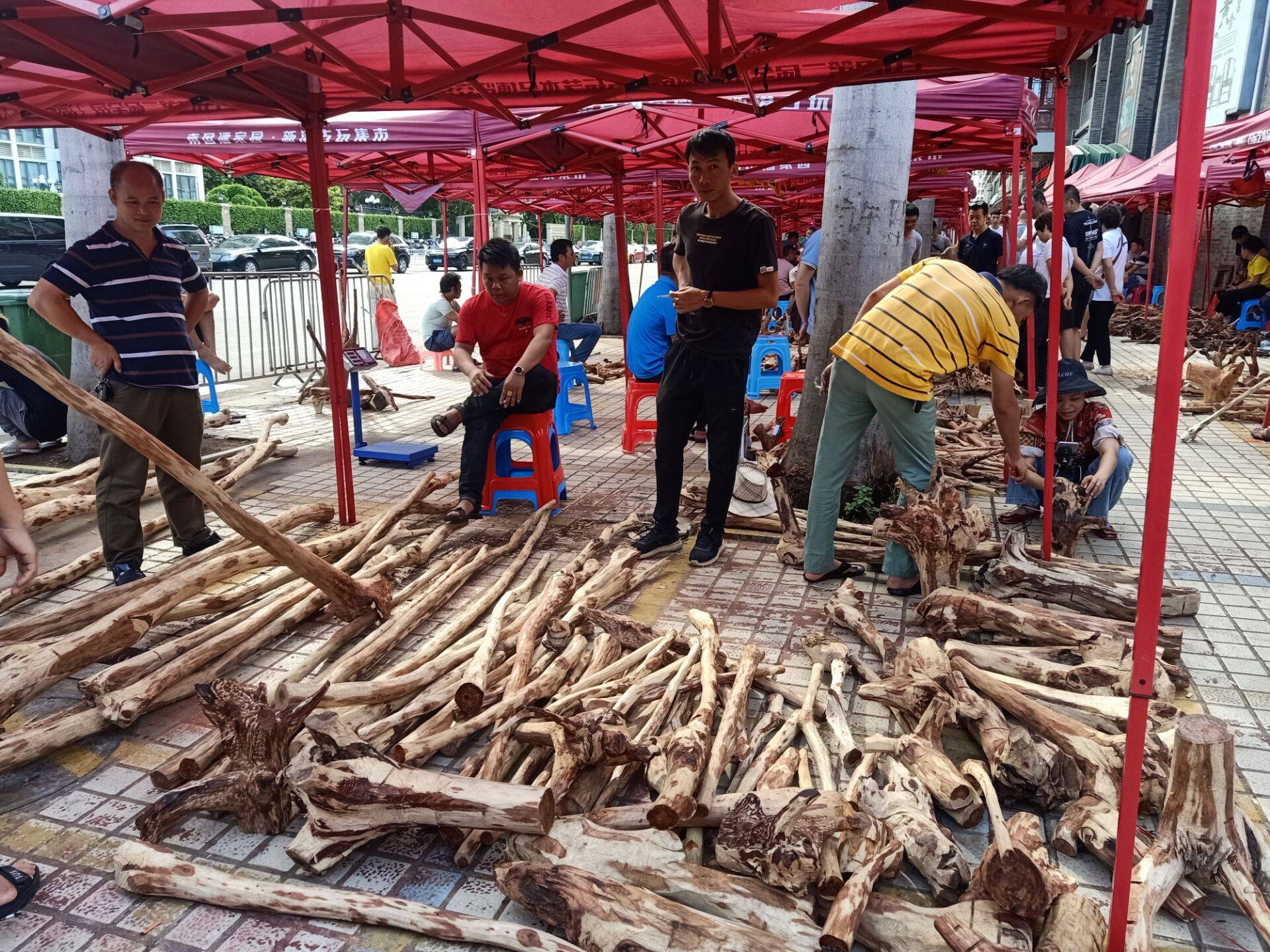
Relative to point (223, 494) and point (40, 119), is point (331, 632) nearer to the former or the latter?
point (223, 494)

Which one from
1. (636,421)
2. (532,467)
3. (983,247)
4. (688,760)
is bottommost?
(688,760)

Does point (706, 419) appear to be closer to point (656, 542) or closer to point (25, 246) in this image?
point (656, 542)

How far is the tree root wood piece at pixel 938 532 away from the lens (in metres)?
4.09

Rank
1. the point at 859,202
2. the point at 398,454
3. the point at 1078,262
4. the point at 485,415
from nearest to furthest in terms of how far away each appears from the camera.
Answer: the point at 859,202 < the point at 485,415 < the point at 398,454 < the point at 1078,262

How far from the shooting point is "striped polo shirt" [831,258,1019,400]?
13.3ft

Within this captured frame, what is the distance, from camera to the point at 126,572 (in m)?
4.46

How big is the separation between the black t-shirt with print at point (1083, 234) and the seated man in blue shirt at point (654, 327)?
5.17m

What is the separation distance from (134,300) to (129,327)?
13 cm

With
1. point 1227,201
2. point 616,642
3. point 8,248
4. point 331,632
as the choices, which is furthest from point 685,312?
point 8,248

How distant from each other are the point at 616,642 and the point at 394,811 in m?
1.37

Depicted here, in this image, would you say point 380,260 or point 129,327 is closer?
point 129,327

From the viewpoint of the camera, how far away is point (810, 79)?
190 inches

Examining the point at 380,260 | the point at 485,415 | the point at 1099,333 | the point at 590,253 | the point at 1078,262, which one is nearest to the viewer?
the point at 485,415

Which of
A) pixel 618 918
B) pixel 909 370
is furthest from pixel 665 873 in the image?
pixel 909 370
